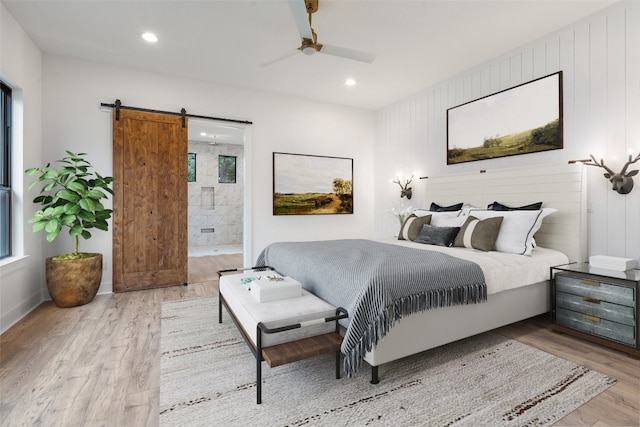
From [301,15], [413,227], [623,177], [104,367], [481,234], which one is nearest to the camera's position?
[104,367]

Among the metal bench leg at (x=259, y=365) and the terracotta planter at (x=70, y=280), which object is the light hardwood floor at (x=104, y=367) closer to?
the terracotta planter at (x=70, y=280)

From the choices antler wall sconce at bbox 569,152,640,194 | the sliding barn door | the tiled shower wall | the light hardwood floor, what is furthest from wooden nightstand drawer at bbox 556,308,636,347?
the tiled shower wall

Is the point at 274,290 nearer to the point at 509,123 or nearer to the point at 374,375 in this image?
the point at 374,375

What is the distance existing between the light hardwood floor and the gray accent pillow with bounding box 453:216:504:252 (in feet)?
2.52

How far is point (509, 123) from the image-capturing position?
362cm

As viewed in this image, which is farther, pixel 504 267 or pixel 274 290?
pixel 504 267

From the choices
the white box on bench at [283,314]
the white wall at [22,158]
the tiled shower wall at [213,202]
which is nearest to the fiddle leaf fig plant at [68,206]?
the white wall at [22,158]

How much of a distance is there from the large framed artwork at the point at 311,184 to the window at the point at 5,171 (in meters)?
3.06

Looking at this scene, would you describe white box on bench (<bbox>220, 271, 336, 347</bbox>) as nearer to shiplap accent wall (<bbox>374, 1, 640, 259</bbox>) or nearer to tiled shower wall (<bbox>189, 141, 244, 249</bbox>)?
shiplap accent wall (<bbox>374, 1, 640, 259</bbox>)

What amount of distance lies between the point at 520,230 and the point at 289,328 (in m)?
2.40

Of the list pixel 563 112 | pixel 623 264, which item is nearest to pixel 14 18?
pixel 563 112

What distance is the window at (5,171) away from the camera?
3.02m

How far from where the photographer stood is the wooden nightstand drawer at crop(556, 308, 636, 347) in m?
2.23

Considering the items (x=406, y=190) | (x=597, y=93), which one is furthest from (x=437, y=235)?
(x=597, y=93)
